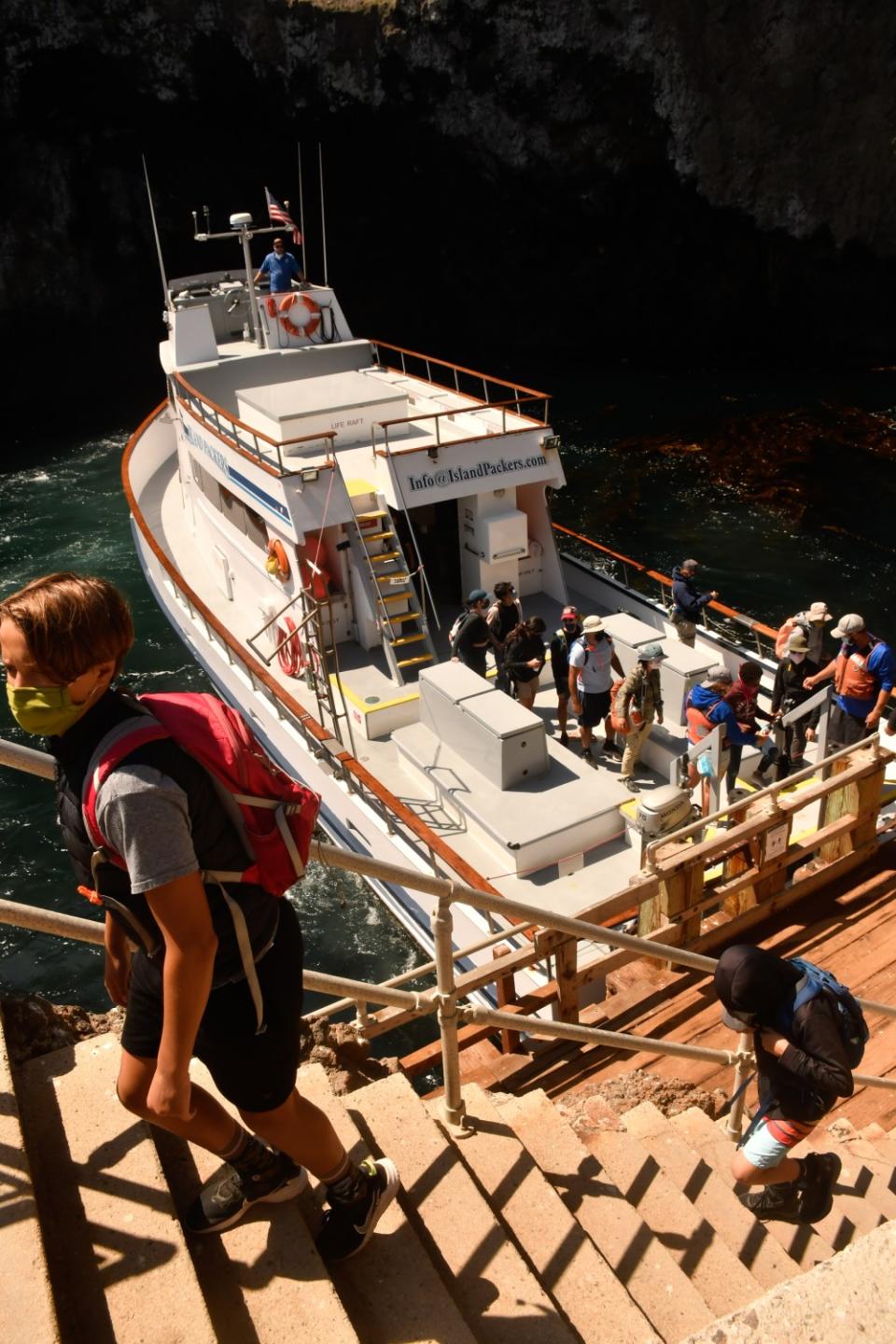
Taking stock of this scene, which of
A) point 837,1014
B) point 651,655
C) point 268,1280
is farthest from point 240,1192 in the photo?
point 651,655

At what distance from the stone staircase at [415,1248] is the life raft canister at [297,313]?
14.9 metres

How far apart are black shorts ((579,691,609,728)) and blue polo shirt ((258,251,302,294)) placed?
1063cm

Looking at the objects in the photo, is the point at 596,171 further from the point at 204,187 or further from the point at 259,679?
the point at 259,679

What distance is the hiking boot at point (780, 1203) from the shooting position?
3715 millimetres

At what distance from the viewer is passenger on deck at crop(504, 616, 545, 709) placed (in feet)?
33.2

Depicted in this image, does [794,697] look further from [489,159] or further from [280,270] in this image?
[489,159]

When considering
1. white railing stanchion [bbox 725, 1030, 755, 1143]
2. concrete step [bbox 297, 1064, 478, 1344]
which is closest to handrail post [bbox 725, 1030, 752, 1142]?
white railing stanchion [bbox 725, 1030, 755, 1143]

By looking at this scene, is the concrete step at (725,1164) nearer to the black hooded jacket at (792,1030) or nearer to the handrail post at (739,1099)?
the handrail post at (739,1099)

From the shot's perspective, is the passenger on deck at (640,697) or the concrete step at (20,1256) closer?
the concrete step at (20,1256)

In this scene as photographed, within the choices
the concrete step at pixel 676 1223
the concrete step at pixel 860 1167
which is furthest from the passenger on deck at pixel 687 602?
the concrete step at pixel 676 1223

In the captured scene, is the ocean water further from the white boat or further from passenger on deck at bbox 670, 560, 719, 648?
passenger on deck at bbox 670, 560, 719, 648

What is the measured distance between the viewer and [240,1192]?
270 cm

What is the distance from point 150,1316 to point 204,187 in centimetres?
3597

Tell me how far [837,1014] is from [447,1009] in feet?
4.44
